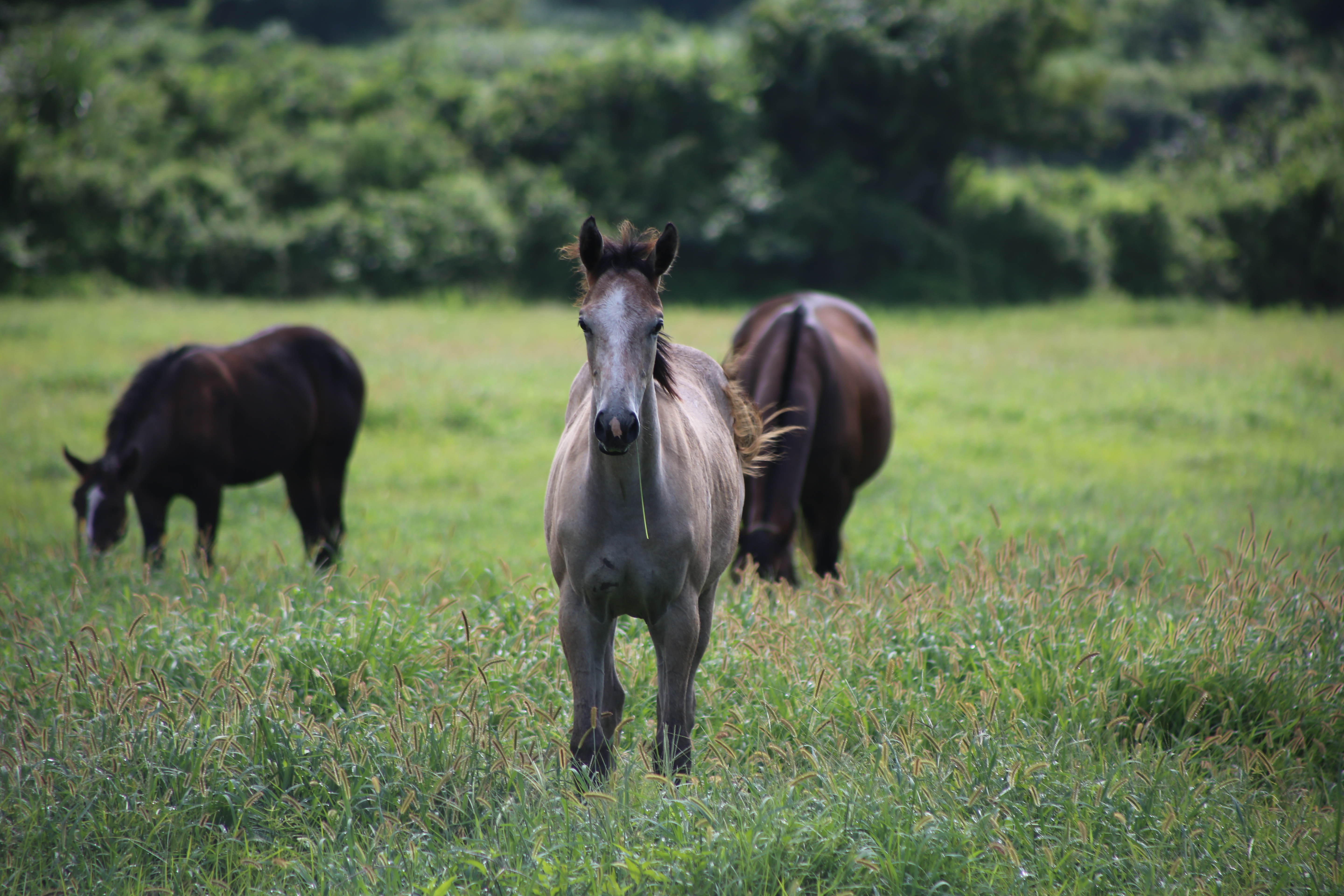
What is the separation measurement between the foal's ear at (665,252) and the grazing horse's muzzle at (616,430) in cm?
64

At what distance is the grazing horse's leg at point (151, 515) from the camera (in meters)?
6.75

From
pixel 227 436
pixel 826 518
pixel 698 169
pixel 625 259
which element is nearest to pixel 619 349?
pixel 625 259

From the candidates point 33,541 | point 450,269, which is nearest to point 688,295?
point 450,269

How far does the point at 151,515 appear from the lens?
6793 mm

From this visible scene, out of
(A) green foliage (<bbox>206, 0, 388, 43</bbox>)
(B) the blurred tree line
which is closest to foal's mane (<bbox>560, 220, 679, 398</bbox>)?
(B) the blurred tree line

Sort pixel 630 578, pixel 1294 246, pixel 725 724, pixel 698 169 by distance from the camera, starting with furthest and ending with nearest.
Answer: pixel 698 169 < pixel 1294 246 < pixel 725 724 < pixel 630 578

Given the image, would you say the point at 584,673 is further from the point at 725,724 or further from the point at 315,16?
the point at 315,16

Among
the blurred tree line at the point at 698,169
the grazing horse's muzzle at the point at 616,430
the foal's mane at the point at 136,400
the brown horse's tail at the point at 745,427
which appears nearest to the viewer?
the grazing horse's muzzle at the point at 616,430

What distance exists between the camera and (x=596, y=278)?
3.41 m

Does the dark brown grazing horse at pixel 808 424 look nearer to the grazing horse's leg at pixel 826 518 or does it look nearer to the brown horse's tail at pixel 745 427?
the grazing horse's leg at pixel 826 518

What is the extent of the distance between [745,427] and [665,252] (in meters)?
1.51

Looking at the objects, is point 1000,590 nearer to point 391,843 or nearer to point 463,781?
point 463,781

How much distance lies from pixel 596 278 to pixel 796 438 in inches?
115

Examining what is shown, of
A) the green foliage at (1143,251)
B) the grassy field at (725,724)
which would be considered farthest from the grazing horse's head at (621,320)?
the green foliage at (1143,251)
